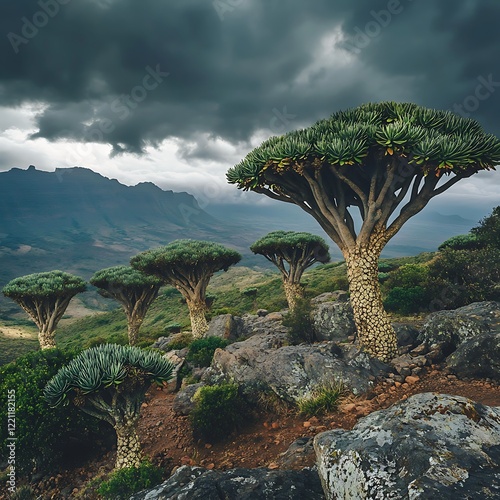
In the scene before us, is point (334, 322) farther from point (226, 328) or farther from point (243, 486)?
point (243, 486)

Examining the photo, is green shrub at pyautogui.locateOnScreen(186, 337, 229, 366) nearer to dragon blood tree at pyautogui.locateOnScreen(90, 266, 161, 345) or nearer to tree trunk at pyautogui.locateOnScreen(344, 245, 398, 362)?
tree trunk at pyautogui.locateOnScreen(344, 245, 398, 362)

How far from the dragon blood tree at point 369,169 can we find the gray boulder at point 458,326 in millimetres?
1593

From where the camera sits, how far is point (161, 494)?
15.0 ft

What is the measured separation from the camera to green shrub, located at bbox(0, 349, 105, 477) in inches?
327

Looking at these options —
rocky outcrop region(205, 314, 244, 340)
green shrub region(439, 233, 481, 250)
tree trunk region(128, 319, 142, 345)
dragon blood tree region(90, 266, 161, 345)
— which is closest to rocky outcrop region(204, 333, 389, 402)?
rocky outcrop region(205, 314, 244, 340)

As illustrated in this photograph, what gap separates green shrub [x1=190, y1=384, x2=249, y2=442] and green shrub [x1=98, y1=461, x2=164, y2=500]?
2001 millimetres

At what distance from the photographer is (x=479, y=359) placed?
842cm

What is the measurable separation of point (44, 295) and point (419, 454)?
89.8 feet

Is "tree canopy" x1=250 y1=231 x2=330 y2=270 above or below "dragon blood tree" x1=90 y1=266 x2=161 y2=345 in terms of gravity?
above

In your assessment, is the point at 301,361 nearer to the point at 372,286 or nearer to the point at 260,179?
the point at 372,286

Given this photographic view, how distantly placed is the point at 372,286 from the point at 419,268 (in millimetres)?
16068

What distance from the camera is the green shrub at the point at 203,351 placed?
49.3 ft

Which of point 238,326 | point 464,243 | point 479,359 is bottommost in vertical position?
point 238,326

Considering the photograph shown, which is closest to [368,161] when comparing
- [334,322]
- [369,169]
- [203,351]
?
[369,169]
